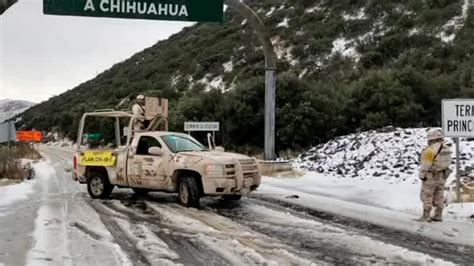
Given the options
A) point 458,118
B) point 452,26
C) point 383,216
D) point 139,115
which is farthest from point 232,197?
point 452,26

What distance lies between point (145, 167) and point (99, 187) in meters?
1.75

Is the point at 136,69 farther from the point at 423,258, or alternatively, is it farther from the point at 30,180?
the point at 423,258

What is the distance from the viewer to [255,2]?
6812cm

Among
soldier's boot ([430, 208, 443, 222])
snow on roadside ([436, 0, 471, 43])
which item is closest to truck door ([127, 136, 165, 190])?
soldier's boot ([430, 208, 443, 222])

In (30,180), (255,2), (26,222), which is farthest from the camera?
(255,2)

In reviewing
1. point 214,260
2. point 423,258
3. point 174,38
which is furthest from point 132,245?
point 174,38

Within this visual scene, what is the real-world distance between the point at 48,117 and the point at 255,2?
36.8m

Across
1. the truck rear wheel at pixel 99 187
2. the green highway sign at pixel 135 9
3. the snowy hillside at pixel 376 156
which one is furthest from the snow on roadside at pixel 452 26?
the truck rear wheel at pixel 99 187

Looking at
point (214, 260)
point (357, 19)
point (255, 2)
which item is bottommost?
point (214, 260)

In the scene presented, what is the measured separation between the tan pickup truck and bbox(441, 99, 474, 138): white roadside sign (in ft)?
13.9

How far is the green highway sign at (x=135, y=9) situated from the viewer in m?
18.0

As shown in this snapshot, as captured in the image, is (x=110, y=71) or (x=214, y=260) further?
(x=110, y=71)

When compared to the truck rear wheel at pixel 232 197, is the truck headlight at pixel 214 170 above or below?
above

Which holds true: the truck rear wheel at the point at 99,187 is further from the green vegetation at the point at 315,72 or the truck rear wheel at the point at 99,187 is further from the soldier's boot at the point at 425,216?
the green vegetation at the point at 315,72
